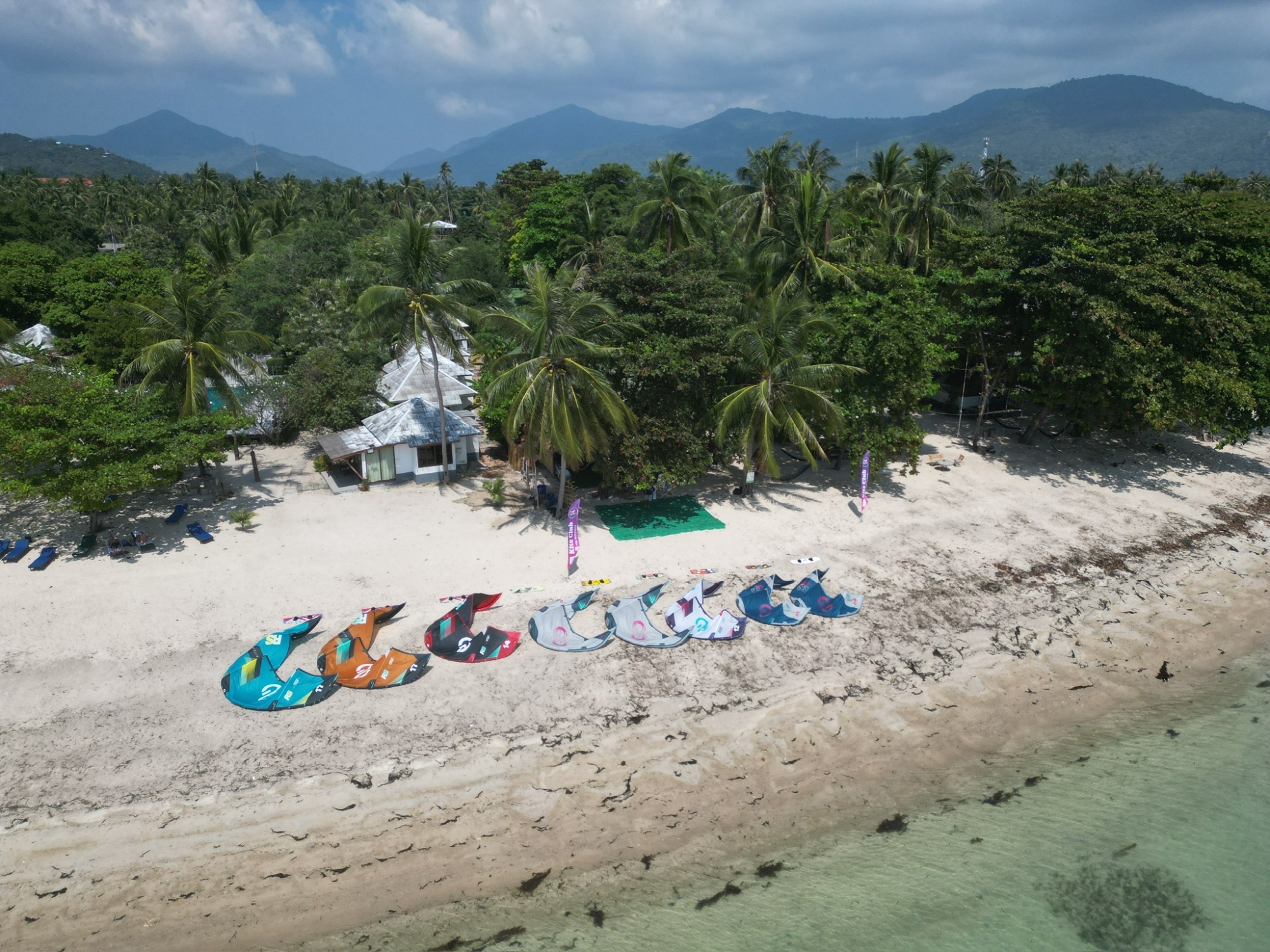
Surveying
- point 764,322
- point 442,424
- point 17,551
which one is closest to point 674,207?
point 764,322

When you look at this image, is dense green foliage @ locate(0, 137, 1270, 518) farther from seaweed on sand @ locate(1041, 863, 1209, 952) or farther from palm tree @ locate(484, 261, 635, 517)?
seaweed on sand @ locate(1041, 863, 1209, 952)

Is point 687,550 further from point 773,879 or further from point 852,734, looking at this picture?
point 773,879

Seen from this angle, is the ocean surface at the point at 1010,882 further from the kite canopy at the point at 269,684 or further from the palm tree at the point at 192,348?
the palm tree at the point at 192,348

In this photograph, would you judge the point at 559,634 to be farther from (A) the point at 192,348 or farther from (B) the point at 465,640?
(A) the point at 192,348

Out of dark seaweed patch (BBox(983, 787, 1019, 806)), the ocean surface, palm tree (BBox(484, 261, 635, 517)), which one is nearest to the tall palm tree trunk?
palm tree (BBox(484, 261, 635, 517))

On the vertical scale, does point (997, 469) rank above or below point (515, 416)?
below

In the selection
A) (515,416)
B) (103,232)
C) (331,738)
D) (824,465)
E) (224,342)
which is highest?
(103,232)

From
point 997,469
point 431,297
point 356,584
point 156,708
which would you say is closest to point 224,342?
point 431,297
